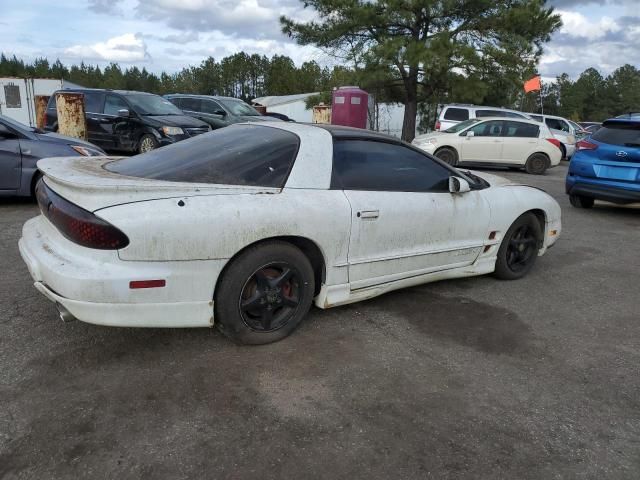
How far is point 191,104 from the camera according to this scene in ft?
49.4

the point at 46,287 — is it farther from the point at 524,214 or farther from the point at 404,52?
the point at 404,52

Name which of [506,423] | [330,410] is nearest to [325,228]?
[330,410]

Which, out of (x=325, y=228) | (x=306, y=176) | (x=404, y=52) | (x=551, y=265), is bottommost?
(x=551, y=265)

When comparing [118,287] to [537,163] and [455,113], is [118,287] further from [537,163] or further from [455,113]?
[455,113]

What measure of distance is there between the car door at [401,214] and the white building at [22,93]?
2711 cm

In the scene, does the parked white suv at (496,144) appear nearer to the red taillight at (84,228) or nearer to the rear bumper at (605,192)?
the rear bumper at (605,192)

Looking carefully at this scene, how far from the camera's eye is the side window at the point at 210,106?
575 inches

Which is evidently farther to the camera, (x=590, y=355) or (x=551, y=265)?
(x=551, y=265)

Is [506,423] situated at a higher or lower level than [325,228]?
lower

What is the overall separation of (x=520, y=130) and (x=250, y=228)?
528 inches

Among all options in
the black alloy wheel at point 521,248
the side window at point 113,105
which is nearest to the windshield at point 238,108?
the side window at point 113,105

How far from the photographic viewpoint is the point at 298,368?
121 inches

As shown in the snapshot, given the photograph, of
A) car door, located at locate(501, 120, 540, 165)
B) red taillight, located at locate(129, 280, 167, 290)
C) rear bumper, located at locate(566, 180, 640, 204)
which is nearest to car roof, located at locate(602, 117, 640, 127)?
rear bumper, located at locate(566, 180, 640, 204)

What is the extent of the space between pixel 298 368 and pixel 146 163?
1.75 m
